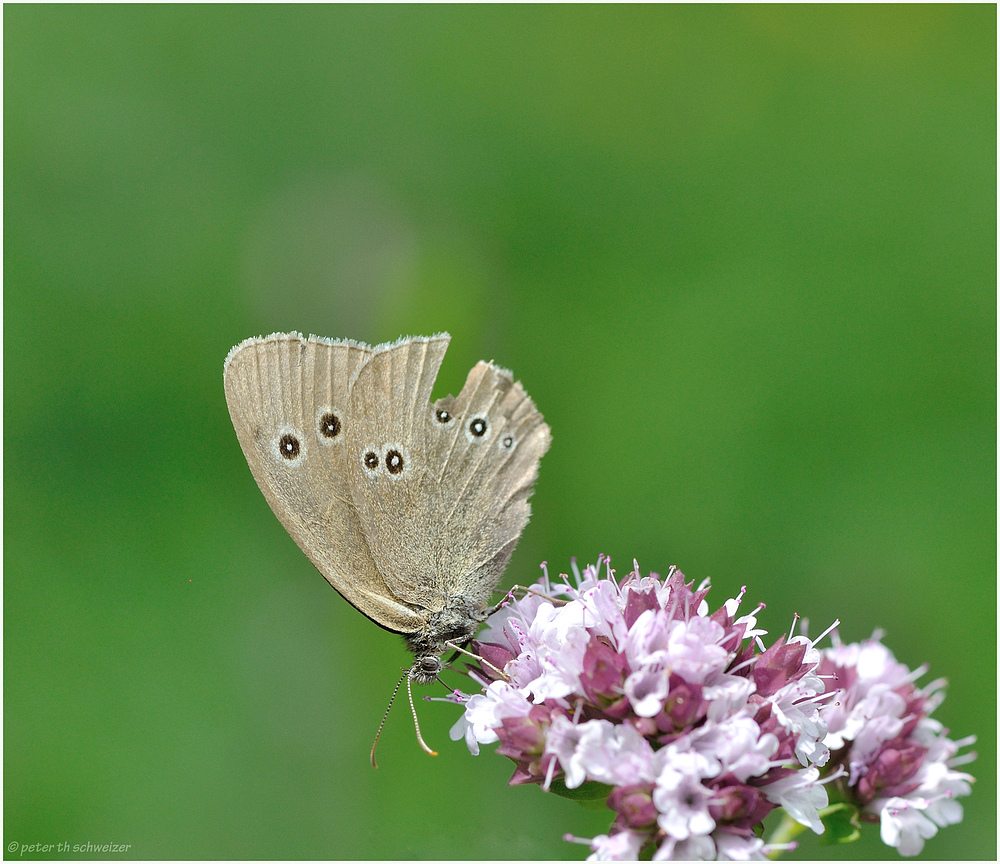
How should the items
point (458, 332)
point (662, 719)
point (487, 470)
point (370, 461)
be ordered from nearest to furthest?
point (662, 719) → point (370, 461) → point (487, 470) → point (458, 332)

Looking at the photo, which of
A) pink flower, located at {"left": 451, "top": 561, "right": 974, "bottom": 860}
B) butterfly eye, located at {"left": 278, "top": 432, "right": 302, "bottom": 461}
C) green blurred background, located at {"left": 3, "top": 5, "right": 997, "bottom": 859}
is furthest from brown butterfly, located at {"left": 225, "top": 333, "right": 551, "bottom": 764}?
green blurred background, located at {"left": 3, "top": 5, "right": 997, "bottom": 859}

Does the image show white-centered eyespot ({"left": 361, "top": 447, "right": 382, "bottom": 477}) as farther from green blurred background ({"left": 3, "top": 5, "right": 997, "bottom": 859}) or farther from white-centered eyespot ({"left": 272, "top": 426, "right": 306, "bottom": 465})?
green blurred background ({"left": 3, "top": 5, "right": 997, "bottom": 859})

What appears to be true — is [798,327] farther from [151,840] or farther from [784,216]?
[151,840]

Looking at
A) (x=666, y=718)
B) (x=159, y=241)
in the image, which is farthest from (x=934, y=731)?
(x=159, y=241)

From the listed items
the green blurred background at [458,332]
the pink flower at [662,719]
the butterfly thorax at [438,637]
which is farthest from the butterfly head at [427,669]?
the green blurred background at [458,332]

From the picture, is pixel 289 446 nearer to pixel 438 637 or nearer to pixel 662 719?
pixel 438 637

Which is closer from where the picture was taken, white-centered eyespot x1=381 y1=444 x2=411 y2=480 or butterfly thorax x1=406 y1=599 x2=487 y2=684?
butterfly thorax x1=406 y1=599 x2=487 y2=684

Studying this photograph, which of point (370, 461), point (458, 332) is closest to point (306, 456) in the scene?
point (370, 461)
